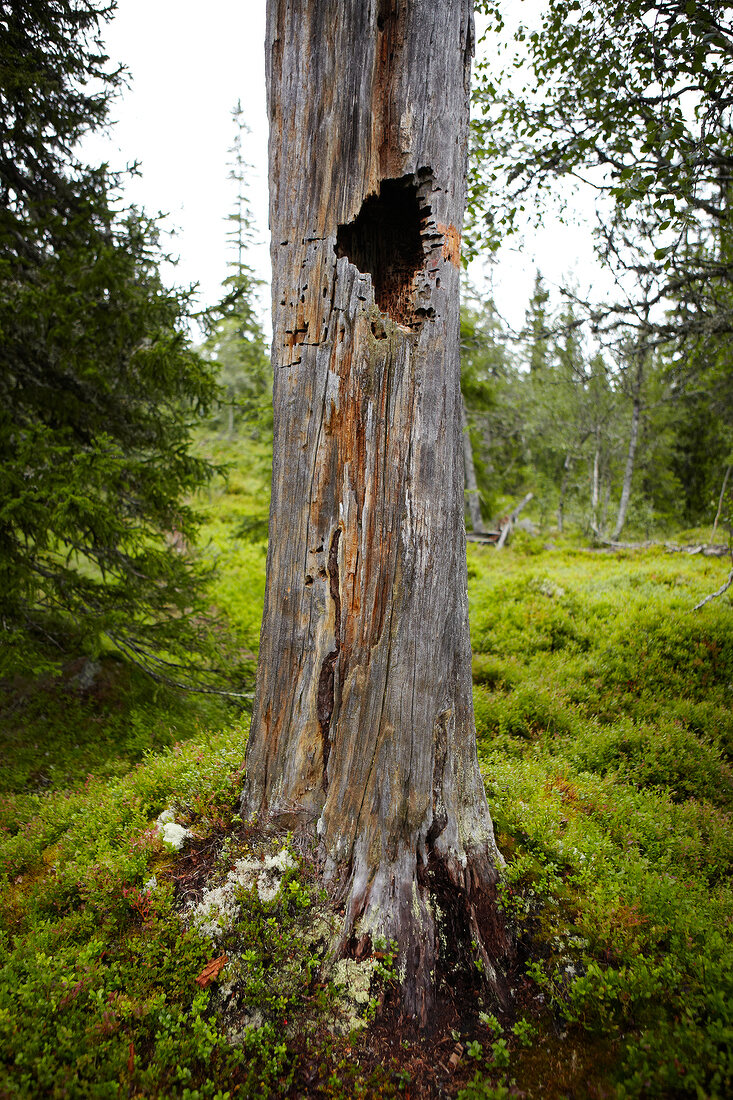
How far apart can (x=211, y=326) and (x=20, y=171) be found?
2.82 metres

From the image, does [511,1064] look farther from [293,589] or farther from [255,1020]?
[293,589]

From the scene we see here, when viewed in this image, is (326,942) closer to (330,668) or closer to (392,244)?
(330,668)

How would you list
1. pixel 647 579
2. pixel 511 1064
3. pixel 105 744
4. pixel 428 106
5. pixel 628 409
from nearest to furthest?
pixel 511 1064 → pixel 428 106 → pixel 105 744 → pixel 647 579 → pixel 628 409

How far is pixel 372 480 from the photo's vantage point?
296 cm

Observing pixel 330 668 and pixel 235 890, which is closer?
pixel 235 890

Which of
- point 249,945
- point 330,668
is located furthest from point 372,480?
point 249,945

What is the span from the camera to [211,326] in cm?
661

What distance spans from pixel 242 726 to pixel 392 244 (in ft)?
13.5

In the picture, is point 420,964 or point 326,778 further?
point 326,778

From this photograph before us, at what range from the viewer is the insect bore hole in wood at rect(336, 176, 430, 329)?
3.07 metres

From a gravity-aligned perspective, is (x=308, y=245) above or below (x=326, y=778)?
above

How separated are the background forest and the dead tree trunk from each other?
1.29 feet

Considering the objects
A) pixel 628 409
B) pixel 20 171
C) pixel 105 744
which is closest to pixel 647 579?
pixel 105 744

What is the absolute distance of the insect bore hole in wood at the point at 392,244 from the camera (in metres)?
3.07
